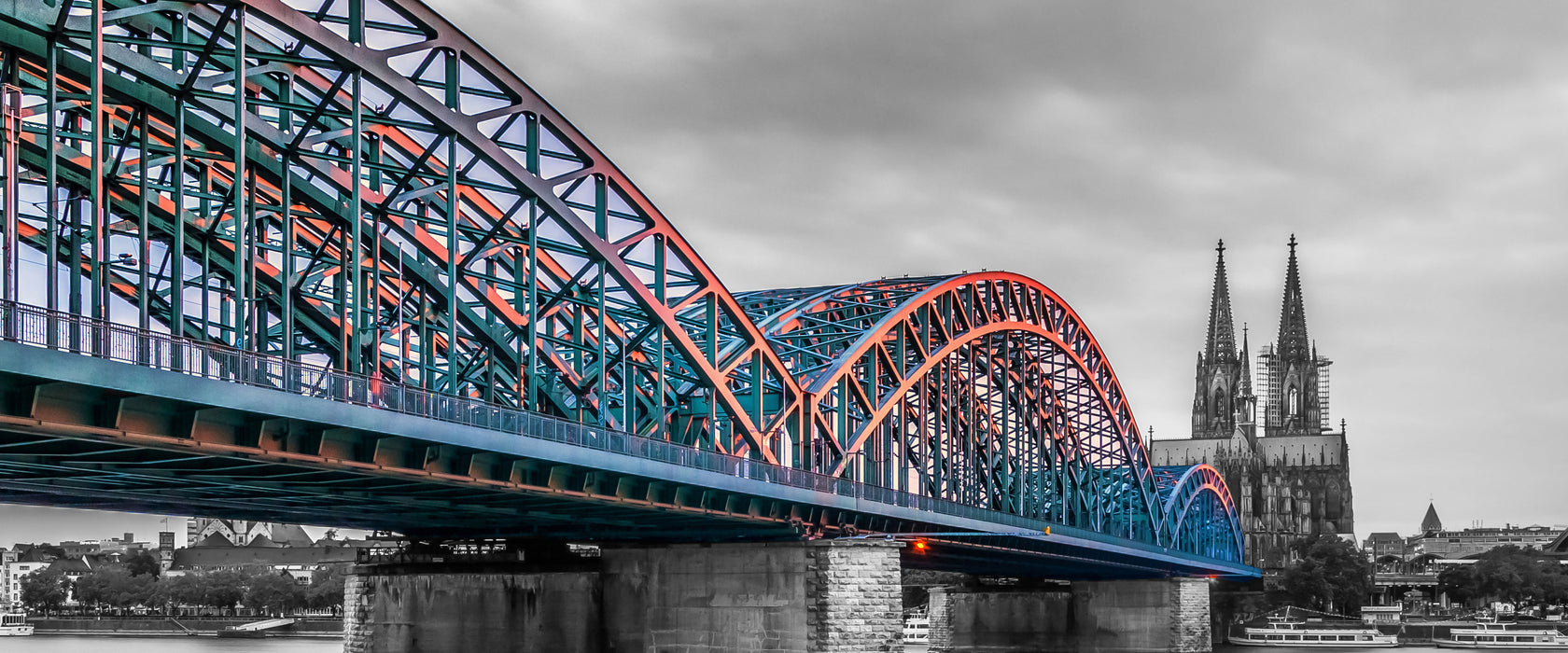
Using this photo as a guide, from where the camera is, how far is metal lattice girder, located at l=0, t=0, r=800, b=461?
141 ft

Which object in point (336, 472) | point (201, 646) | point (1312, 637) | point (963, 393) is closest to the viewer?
point (336, 472)

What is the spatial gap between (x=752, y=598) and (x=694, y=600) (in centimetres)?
219

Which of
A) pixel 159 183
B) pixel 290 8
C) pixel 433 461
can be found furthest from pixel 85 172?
pixel 433 461

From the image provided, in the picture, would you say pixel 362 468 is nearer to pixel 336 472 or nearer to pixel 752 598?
pixel 336 472

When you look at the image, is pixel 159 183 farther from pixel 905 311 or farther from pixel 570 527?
pixel 905 311

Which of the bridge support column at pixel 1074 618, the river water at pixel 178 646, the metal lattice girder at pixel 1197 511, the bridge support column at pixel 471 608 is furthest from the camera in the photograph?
the river water at pixel 178 646

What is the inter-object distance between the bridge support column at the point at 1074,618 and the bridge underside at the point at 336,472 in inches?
1970

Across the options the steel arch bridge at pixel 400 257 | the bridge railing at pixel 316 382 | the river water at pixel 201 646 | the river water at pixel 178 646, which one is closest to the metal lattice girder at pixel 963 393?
the steel arch bridge at pixel 400 257

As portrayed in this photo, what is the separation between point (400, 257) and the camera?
5431cm

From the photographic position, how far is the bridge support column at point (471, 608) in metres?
68.8

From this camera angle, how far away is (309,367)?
4144 centimetres

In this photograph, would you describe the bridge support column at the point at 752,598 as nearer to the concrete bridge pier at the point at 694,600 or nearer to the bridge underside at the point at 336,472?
the concrete bridge pier at the point at 694,600

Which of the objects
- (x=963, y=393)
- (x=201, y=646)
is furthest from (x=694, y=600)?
(x=201, y=646)

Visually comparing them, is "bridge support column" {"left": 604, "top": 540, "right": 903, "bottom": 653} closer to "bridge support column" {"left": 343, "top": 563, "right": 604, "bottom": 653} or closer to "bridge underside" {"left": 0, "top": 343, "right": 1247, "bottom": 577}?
"bridge underside" {"left": 0, "top": 343, "right": 1247, "bottom": 577}
